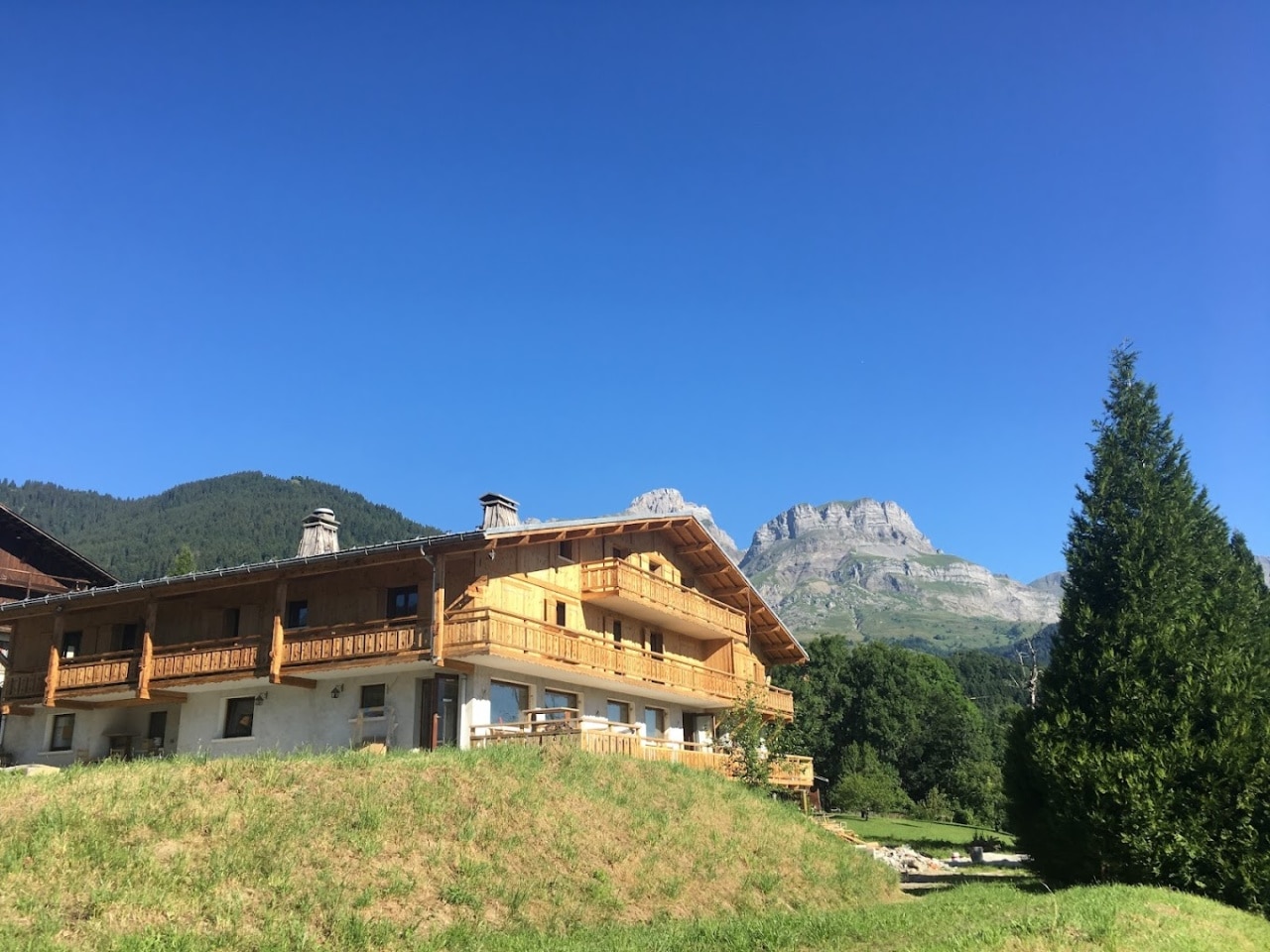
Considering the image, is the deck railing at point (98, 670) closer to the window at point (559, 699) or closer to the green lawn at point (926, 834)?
the window at point (559, 699)

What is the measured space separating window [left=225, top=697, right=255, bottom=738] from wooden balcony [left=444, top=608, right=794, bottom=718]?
8.31 meters

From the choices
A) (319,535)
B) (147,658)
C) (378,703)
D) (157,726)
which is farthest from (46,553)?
(378,703)

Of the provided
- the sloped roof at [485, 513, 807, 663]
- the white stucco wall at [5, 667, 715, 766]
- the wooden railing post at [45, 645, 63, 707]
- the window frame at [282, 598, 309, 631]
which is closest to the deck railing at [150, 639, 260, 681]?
the white stucco wall at [5, 667, 715, 766]

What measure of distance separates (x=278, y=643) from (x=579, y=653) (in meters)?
8.40

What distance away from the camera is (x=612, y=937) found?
532 inches

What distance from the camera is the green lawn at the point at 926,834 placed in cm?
4438

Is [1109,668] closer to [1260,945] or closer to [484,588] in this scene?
[1260,945]

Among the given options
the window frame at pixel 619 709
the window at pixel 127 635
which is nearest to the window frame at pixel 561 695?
the window frame at pixel 619 709

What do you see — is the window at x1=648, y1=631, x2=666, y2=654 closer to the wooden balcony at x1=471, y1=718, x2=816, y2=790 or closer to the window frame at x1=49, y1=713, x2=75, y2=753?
the wooden balcony at x1=471, y1=718, x2=816, y2=790

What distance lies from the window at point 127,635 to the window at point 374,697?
994cm

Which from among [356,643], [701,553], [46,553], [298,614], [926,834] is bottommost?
[926,834]

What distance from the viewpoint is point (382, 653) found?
25.9 metres

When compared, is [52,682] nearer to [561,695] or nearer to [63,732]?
[63,732]

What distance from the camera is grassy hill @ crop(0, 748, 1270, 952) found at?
11.2m
